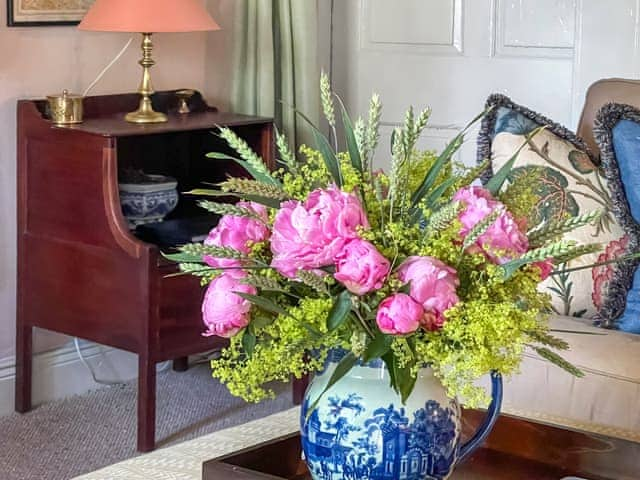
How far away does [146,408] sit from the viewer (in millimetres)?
2850

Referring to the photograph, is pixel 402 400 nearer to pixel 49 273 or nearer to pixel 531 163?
pixel 531 163

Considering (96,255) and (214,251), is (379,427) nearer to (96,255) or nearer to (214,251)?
(214,251)

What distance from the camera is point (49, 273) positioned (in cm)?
302

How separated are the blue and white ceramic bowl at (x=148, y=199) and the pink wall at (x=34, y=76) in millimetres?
349

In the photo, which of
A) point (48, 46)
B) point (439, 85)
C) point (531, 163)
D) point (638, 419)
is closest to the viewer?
point (638, 419)

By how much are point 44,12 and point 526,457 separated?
6.38ft

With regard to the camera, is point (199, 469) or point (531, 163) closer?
point (199, 469)

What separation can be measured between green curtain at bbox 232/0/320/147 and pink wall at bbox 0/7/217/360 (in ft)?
1.03

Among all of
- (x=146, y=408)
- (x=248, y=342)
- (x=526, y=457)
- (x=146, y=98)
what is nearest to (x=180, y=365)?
(x=146, y=408)

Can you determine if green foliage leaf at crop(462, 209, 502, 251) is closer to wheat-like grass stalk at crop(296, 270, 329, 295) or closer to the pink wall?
wheat-like grass stalk at crop(296, 270, 329, 295)

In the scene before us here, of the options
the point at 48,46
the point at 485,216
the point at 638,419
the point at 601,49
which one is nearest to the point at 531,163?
the point at 638,419

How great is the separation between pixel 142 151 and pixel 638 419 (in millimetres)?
1699

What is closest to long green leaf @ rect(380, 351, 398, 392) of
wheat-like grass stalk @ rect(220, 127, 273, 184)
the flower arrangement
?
the flower arrangement

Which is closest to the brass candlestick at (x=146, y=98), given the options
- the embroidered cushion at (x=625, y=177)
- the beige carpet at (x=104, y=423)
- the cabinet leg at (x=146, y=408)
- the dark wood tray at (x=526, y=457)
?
the cabinet leg at (x=146, y=408)
